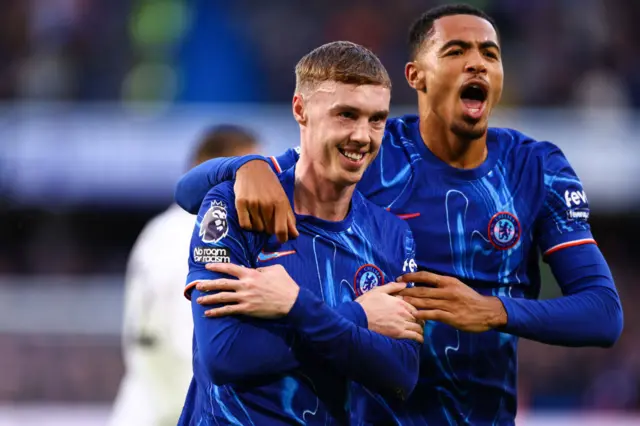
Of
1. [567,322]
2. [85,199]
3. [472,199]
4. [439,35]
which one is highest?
[439,35]

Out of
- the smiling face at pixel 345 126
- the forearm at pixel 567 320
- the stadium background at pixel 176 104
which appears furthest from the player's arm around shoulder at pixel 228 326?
the stadium background at pixel 176 104

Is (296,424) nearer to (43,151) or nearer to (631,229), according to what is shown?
(43,151)

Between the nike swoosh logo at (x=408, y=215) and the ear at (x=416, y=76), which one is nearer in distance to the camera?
the nike swoosh logo at (x=408, y=215)

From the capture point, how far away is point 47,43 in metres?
12.1

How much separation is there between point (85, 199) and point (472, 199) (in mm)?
9093

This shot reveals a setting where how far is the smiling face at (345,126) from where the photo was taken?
3078 millimetres

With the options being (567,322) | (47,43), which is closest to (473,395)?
(567,322)

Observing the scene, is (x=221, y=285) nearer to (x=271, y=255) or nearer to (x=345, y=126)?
(x=271, y=255)

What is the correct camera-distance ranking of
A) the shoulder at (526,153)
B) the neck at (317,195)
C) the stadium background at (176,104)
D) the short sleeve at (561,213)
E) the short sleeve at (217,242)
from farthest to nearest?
the stadium background at (176,104) < the shoulder at (526,153) < the short sleeve at (561,213) < the neck at (317,195) < the short sleeve at (217,242)

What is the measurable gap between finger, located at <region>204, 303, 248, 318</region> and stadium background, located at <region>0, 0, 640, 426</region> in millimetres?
7729

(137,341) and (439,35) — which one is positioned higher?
(439,35)

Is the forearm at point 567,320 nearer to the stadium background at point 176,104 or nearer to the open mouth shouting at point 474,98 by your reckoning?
the open mouth shouting at point 474,98

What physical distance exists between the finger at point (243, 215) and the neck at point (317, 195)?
0.19 metres

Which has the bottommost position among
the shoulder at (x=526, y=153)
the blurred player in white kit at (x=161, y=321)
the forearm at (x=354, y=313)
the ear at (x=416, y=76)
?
the blurred player in white kit at (x=161, y=321)
